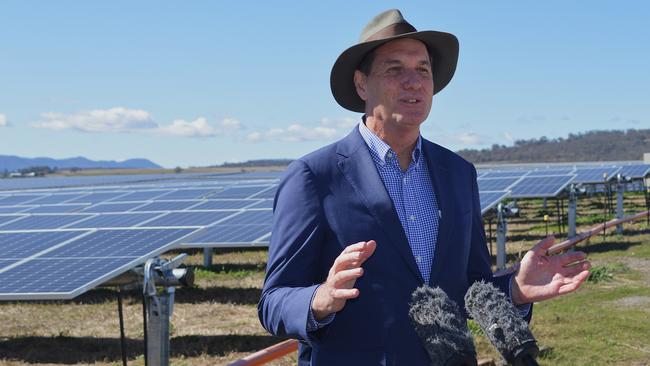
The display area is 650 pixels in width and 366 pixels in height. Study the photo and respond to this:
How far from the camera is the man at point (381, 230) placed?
2537 mm

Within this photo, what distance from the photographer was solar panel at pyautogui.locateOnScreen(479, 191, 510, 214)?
1390 centimetres

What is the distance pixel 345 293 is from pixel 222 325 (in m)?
8.34

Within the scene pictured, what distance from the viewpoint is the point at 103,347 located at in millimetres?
9258

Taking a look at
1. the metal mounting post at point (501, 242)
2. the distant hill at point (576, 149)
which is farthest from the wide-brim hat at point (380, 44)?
the distant hill at point (576, 149)

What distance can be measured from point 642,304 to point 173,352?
612 cm

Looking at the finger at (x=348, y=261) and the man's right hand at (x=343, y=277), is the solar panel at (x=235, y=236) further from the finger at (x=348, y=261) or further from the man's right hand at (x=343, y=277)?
Result: the finger at (x=348, y=261)

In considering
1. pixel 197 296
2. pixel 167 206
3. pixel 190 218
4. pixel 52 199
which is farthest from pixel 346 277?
pixel 52 199

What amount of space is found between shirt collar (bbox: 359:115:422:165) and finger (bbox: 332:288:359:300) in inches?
26.5

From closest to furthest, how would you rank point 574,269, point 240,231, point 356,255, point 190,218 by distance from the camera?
point 356,255
point 574,269
point 240,231
point 190,218

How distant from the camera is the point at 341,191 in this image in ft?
8.54

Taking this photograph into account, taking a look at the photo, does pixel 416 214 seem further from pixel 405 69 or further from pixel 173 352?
pixel 173 352

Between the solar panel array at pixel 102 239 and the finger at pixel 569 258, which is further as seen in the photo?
the solar panel array at pixel 102 239

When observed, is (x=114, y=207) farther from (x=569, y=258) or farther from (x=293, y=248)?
(x=569, y=258)

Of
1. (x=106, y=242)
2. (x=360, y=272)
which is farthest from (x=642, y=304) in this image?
(x=360, y=272)
